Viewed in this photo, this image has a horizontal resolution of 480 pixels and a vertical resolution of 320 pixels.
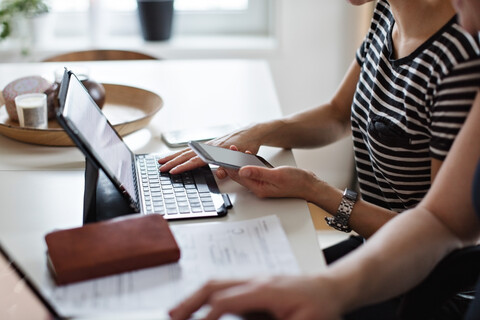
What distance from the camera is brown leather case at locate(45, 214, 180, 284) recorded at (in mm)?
882

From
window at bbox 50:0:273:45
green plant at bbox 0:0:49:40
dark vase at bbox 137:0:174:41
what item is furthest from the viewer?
window at bbox 50:0:273:45

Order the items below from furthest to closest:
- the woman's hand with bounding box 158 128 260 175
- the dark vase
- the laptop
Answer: the dark vase < the woman's hand with bounding box 158 128 260 175 < the laptop

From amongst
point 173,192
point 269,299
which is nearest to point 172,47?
point 173,192

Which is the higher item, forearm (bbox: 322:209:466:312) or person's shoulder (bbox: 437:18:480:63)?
person's shoulder (bbox: 437:18:480:63)

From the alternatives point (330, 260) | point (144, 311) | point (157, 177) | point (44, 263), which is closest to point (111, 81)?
point (157, 177)

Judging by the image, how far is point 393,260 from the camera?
0.92 m

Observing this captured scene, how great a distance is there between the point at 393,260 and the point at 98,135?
0.54m

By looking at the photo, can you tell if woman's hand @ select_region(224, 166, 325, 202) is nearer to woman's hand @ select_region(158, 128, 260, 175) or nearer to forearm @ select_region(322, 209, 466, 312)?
woman's hand @ select_region(158, 128, 260, 175)

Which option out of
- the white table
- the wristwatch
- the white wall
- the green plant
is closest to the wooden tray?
the white table

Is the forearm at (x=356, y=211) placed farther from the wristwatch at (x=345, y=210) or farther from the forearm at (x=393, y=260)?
the forearm at (x=393, y=260)

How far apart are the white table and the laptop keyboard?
0.14 feet

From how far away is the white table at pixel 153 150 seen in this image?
103 centimetres

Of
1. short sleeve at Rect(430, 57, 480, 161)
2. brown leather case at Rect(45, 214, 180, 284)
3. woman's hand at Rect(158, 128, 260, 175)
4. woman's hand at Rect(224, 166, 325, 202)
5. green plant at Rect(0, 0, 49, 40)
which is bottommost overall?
green plant at Rect(0, 0, 49, 40)

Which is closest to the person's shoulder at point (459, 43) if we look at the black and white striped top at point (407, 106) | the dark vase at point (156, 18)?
the black and white striped top at point (407, 106)
